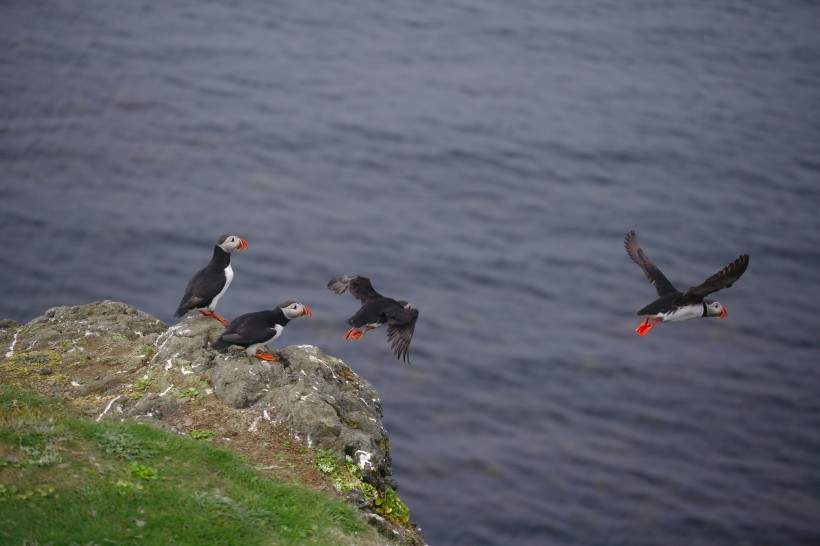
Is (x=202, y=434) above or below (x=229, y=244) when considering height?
below

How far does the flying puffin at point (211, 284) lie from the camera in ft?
51.0

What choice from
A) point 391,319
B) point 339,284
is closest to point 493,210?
point 339,284

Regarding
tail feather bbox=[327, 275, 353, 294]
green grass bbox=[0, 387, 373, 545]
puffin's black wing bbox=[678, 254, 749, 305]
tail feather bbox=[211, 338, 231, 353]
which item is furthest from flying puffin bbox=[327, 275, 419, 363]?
puffin's black wing bbox=[678, 254, 749, 305]

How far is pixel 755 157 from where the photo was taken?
44062 millimetres

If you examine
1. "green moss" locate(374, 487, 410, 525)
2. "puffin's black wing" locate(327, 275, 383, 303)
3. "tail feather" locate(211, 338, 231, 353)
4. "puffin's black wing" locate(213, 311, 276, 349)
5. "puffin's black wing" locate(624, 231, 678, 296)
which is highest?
"puffin's black wing" locate(624, 231, 678, 296)

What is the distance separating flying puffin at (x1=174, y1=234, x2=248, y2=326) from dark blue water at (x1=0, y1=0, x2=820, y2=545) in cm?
1217

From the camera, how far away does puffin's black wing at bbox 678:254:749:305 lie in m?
15.4

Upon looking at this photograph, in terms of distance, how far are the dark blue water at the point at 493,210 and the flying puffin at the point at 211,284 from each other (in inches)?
479

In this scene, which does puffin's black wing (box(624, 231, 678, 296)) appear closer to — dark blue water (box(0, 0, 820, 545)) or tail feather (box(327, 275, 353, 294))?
tail feather (box(327, 275, 353, 294))

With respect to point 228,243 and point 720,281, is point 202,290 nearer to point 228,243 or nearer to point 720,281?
point 228,243

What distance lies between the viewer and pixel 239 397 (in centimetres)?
1405

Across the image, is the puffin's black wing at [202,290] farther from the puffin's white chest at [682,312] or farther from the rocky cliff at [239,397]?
the puffin's white chest at [682,312]

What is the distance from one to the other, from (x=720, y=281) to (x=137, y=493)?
10.4 metres

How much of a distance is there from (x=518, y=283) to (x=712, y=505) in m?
11.8
